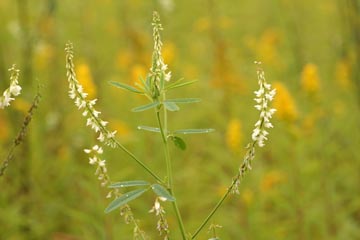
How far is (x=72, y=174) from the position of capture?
262cm

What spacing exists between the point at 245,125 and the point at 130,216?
234cm

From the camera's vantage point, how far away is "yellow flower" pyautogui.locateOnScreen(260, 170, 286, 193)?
2.49 meters

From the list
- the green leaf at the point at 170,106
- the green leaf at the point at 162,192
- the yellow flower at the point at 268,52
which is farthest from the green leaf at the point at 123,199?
the yellow flower at the point at 268,52

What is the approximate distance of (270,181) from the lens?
254 cm

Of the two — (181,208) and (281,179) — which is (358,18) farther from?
(181,208)

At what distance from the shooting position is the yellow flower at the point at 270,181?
8.17ft

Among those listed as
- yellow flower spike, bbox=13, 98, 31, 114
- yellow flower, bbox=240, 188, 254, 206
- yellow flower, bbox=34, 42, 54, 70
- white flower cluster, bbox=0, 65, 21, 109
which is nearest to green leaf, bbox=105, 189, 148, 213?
white flower cluster, bbox=0, 65, 21, 109

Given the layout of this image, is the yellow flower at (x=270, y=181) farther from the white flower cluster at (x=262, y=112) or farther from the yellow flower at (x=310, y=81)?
the white flower cluster at (x=262, y=112)

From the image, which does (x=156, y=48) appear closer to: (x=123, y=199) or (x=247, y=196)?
(x=123, y=199)

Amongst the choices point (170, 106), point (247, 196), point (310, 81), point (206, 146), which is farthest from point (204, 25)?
point (170, 106)

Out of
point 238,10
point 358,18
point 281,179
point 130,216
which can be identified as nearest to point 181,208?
point 281,179

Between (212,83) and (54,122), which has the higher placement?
(212,83)

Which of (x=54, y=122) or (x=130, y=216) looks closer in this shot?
(x=130, y=216)

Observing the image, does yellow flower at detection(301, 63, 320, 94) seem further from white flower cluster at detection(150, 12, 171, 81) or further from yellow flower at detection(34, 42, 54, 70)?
yellow flower at detection(34, 42, 54, 70)
